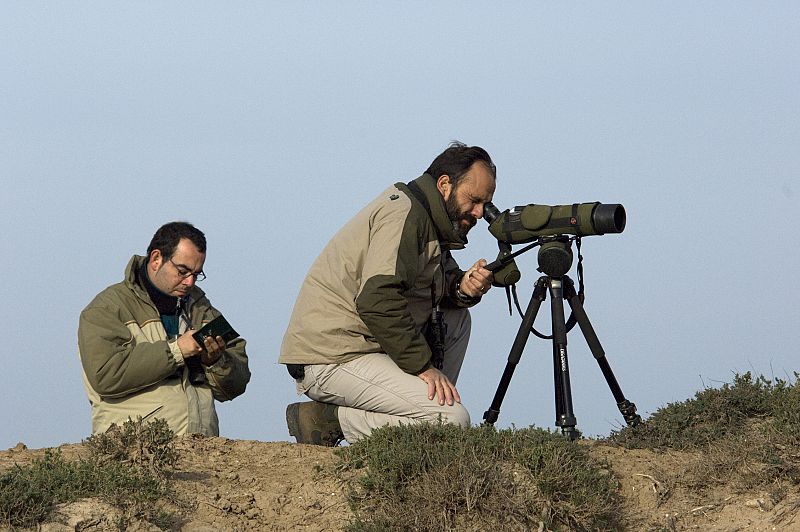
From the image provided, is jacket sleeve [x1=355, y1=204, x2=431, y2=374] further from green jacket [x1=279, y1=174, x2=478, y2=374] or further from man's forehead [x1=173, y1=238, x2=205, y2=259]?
man's forehead [x1=173, y1=238, x2=205, y2=259]

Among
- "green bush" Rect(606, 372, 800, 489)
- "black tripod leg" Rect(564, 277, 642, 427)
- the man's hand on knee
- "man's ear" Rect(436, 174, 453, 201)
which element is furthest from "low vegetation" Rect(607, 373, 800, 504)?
"man's ear" Rect(436, 174, 453, 201)

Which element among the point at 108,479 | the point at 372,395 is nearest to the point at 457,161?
the point at 372,395

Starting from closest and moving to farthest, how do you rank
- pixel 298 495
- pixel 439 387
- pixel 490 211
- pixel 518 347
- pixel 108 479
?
1. pixel 108 479
2. pixel 298 495
3. pixel 439 387
4. pixel 518 347
5. pixel 490 211

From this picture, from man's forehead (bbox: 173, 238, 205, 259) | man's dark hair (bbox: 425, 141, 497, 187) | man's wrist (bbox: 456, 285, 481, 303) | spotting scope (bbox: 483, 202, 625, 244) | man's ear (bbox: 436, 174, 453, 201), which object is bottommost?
man's wrist (bbox: 456, 285, 481, 303)

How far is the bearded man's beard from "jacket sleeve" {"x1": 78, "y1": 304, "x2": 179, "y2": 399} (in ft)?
6.53

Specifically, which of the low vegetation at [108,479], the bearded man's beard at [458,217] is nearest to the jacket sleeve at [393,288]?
the bearded man's beard at [458,217]

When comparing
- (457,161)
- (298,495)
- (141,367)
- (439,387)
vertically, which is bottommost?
(298,495)

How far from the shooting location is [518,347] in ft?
23.5

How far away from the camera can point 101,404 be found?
22.4 feet

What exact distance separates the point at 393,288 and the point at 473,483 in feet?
4.37

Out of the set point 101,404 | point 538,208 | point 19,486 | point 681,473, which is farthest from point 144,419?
point 681,473

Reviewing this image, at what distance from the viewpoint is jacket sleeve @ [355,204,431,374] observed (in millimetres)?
6605

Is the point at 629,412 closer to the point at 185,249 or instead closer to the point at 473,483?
the point at 473,483

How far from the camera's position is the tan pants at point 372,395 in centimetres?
681
